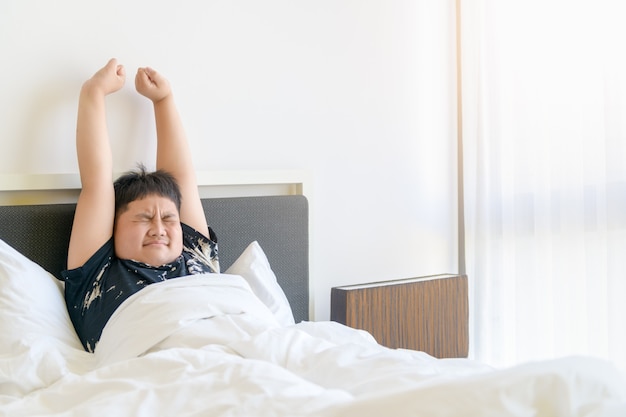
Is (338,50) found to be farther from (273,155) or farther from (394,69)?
(273,155)

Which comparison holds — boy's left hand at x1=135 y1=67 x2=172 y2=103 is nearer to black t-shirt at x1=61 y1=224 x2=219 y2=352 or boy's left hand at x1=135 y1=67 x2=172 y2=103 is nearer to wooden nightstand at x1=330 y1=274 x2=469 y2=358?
black t-shirt at x1=61 y1=224 x2=219 y2=352

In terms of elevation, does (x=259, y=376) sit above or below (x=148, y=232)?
below

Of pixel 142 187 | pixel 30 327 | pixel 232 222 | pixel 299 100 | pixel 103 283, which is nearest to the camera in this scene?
pixel 30 327

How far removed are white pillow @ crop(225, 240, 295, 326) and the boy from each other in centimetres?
9

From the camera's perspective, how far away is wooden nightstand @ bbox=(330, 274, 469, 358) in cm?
268

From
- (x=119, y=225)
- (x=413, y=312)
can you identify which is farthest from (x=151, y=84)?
(x=413, y=312)

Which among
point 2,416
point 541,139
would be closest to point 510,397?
point 2,416

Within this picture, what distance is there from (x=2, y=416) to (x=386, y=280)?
191 centimetres

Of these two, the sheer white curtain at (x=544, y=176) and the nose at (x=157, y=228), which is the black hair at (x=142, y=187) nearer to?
the nose at (x=157, y=228)

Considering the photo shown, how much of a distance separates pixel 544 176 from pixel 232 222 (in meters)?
1.23

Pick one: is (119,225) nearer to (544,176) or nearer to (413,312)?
(413,312)

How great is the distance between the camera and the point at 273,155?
9.02ft

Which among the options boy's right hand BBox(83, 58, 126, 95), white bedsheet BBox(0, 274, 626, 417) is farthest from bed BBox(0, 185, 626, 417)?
boy's right hand BBox(83, 58, 126, 95)

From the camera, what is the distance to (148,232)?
220 cm
